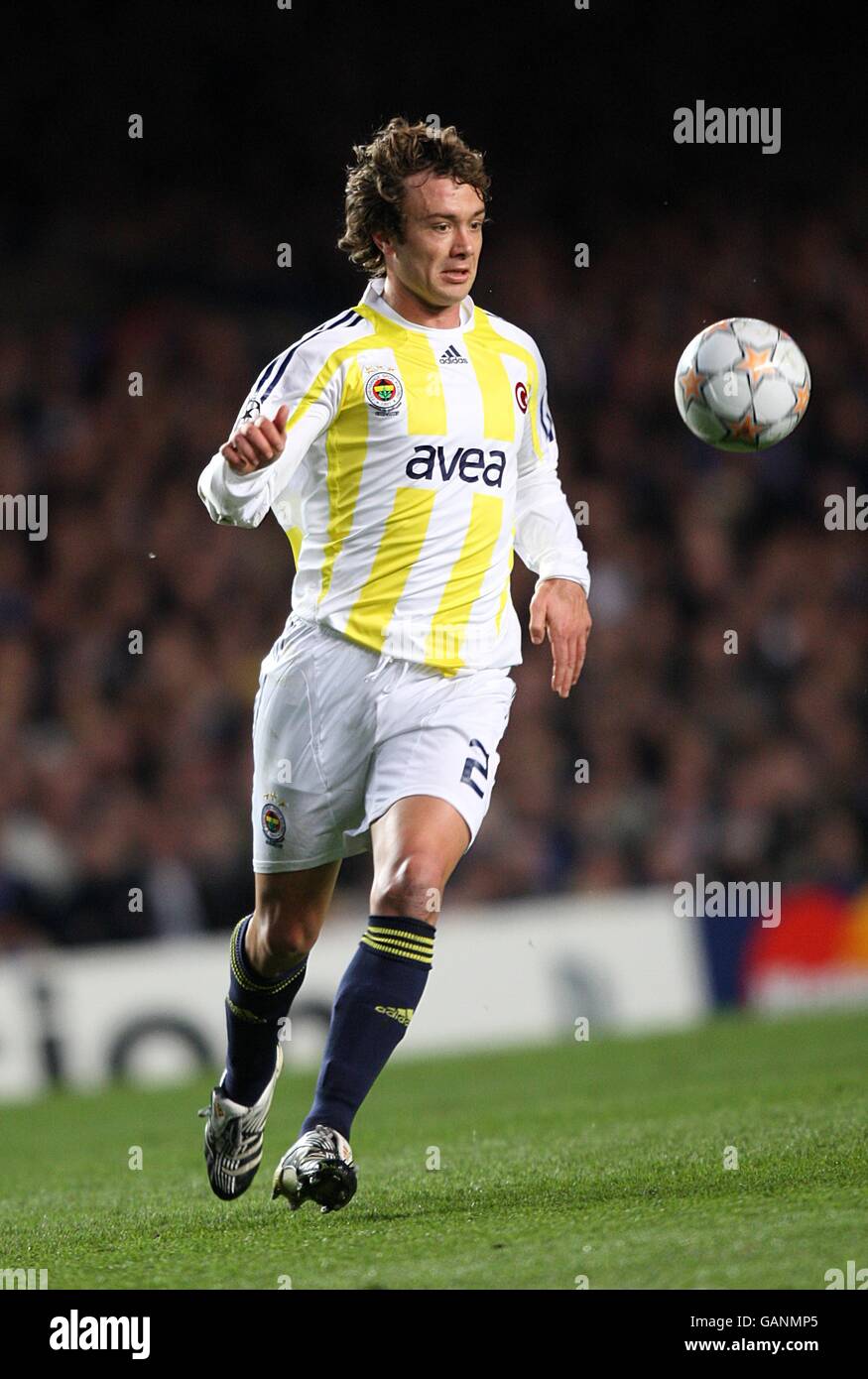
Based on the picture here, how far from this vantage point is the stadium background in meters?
11.6

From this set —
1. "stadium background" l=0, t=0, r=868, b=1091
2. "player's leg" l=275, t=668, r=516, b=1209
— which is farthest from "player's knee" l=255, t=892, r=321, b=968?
"stadium background" l=0, t=0, r=868, b=1091

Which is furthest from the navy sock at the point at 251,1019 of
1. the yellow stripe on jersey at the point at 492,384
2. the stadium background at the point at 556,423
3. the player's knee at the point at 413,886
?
the stadium background at the point at 556,423

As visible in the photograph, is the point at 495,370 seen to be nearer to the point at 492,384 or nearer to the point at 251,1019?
the point at 492,384

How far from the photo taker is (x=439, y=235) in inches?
186

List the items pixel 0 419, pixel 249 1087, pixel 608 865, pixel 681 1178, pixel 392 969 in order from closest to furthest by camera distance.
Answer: pixel 392 969
pixel 681 1178
pixel 249 1087
pixel 608 865
pixel 0 419

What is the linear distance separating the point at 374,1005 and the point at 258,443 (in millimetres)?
1325

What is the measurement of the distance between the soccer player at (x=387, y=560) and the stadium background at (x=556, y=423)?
19.8 ft

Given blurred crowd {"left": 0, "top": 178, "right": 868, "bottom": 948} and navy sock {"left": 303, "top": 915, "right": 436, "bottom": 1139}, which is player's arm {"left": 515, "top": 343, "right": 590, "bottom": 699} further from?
blurred crowd {"left": 0, "top": 178, "right": 868, "bottom": 948}

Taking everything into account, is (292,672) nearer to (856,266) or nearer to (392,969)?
(392,969)

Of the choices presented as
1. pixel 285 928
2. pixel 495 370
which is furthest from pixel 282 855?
pixel 495 370

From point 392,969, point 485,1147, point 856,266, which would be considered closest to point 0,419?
point 856,266

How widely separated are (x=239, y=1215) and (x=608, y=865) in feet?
22.9

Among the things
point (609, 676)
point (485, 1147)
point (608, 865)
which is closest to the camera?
point (485, 1147)

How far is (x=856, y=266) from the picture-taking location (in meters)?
14.2
